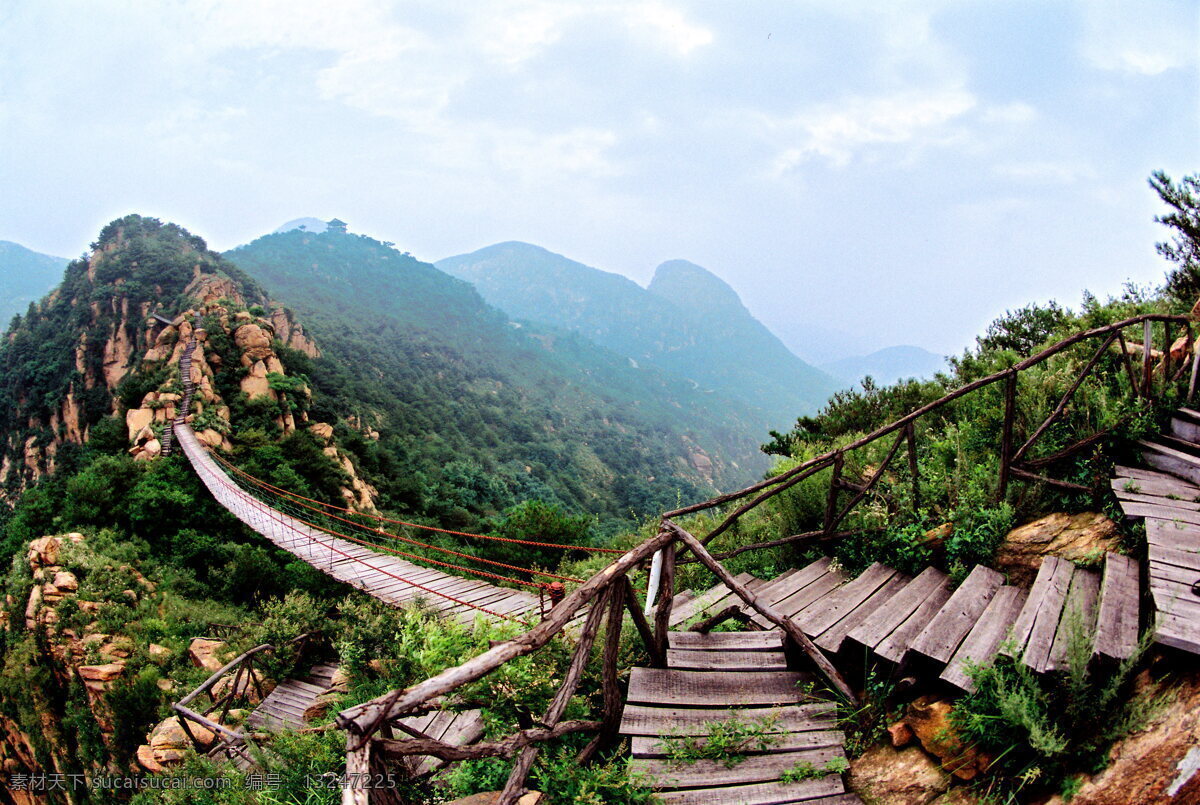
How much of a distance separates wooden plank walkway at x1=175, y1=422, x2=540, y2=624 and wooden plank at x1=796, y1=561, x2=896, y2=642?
2.48 metres

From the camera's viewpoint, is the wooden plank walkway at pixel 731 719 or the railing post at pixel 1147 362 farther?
the railing post at pixel 1147 362

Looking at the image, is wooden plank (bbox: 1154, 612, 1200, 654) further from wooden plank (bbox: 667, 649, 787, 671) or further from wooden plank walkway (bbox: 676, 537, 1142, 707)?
wooden plank (bbox: 667, 649, 787, 671)

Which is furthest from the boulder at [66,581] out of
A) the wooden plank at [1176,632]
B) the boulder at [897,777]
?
the wooden plank at [1176,632]

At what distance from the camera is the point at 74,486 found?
13.1 metres

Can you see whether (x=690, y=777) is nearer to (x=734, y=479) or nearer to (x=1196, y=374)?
(x=1196, y=374)

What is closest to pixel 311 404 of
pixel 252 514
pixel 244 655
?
pixel 252 514

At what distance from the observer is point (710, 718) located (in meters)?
2.77

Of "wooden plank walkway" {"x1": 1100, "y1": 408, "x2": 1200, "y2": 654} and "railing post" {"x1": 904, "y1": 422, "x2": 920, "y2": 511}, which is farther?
"railing post" {"x1": 904, "y1": 422, "x2": 920, "y2": 511}

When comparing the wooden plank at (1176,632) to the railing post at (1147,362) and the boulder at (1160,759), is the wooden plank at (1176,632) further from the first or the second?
the railing post at (1147,362)

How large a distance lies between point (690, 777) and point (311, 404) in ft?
76.0

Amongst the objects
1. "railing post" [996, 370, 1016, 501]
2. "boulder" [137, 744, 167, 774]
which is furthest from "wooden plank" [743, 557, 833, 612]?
"boulder" [137, 744, 167, 774]

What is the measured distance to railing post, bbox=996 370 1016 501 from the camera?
3497 mm

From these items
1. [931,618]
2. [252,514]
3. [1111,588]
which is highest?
Answer: [1111,588]

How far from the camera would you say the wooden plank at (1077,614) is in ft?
7.32
